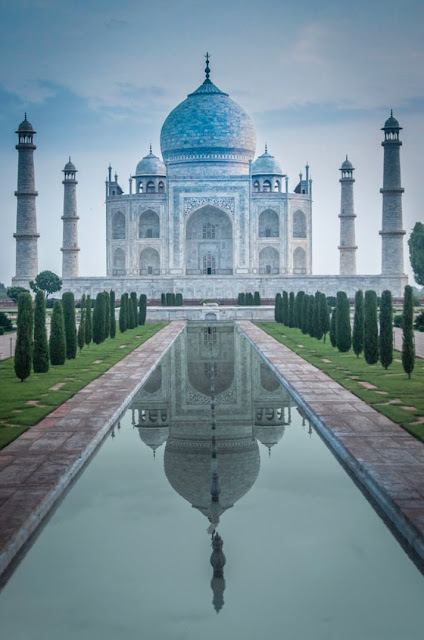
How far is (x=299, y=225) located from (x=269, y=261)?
2048 mm

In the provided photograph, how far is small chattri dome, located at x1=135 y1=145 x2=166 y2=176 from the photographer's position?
36031mm

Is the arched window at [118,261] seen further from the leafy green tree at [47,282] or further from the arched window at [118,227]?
the leafy green tree at [47,282]

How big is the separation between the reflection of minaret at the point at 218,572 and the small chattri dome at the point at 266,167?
32450 millimetres

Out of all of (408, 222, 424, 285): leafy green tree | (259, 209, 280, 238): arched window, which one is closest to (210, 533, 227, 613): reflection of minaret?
(408, 222, 424, 285): leafy green tree

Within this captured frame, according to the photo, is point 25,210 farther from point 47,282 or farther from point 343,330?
point 343,330

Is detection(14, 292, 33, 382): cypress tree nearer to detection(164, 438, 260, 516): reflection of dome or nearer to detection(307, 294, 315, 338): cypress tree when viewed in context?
detection(164, 438, 260, 516): reflection of dome

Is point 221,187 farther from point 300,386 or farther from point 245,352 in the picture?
point 300,386

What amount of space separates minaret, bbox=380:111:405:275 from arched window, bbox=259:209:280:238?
4.65 meters

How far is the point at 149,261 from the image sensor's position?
34.8 m

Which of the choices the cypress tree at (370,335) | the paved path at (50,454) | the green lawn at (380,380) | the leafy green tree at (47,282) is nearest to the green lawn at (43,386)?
the paved path at (50,454)

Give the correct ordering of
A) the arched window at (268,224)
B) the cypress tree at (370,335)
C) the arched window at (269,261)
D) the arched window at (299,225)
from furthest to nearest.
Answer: the arched window at (299,225) < the arched window at (268,224) < the arched window at (269,261) < the cypress tree at (370,335)

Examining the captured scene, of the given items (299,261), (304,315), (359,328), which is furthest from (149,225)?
(359,328)

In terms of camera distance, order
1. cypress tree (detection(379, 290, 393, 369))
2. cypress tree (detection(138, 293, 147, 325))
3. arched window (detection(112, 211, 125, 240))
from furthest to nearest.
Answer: arched window (detection(112, 211, 125, 240)) < cypress tree (detection(138, 293, 147, 325)) < cypress tree (detection(379, 290, 393, 369))

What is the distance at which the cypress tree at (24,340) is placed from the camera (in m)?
10.1
